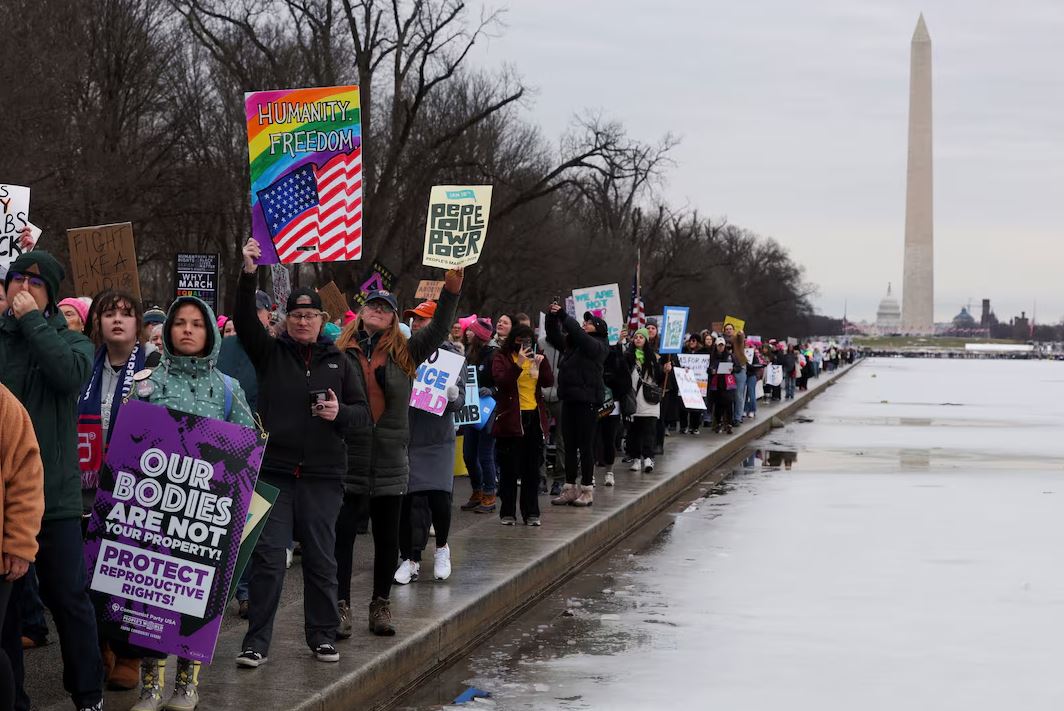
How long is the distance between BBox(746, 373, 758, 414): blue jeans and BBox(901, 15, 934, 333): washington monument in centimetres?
9862

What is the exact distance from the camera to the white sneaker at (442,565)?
10453mm

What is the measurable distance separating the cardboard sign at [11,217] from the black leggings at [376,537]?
3.11m

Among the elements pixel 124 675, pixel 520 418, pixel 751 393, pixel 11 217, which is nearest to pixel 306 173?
pixel 11 217

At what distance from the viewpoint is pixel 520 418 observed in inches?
527

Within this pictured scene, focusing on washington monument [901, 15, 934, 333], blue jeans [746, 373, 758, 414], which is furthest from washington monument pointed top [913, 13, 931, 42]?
blue jeans [746, 373, 758, 414]

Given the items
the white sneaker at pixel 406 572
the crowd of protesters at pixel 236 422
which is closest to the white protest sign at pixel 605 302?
the crowd of protesters at pixel 236 422

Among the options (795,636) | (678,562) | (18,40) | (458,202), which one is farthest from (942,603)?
(18,40)

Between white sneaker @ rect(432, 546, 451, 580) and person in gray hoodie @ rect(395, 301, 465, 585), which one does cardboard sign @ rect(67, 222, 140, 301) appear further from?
white sneaker @ rect(432, 546, 451, 580)

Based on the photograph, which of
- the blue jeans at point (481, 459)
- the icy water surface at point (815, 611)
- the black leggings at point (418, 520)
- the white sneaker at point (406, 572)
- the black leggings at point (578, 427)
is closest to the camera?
the icy water surface at point (815, 611)

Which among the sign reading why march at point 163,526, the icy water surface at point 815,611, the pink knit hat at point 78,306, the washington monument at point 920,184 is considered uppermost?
the washington monument at point 920,184

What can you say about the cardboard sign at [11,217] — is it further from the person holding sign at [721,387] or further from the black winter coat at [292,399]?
the person holding sign at [721,387]

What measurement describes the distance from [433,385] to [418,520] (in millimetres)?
972

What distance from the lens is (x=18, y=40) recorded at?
97.2ft

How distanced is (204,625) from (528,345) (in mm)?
7600
